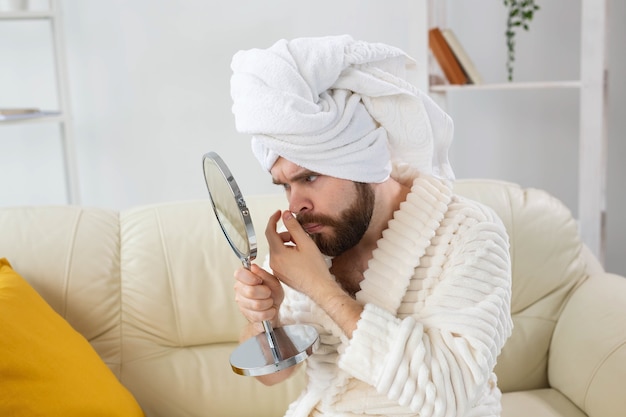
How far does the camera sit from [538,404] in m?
2.10

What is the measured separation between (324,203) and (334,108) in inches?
7.3

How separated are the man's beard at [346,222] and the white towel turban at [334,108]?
0.14ft

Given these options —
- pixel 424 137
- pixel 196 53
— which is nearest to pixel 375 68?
pixel 424 137

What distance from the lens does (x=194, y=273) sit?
213 cm

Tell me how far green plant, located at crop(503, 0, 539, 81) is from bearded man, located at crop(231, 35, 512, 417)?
1.58 m

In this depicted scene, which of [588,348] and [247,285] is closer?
[247,285]

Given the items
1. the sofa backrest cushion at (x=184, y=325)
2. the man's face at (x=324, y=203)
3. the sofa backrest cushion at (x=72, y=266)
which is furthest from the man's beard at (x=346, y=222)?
the sofa backrest cushion at (x=72, y=266)

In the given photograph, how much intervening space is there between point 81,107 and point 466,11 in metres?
1.62

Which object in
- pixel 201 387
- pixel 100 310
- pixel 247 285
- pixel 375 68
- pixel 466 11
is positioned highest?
pixel 466 11

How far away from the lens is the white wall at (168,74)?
2977mm

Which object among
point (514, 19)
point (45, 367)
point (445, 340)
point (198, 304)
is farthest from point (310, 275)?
point (514, 19)

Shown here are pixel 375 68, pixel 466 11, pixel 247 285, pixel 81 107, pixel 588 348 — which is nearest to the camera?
pixel 247 285

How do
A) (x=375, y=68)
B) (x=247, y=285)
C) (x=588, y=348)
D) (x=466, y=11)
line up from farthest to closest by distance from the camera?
(x=466, y=11)
(x=588, y=348)
(x=375, y=68)
(x=247, y=285)

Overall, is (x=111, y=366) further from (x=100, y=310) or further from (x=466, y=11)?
(x=466, y=11)
